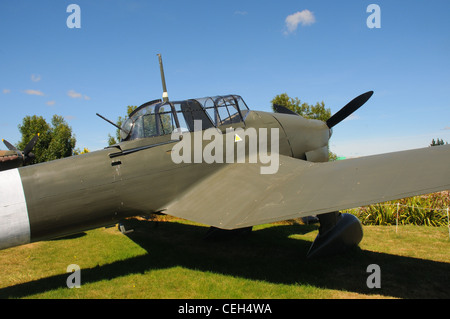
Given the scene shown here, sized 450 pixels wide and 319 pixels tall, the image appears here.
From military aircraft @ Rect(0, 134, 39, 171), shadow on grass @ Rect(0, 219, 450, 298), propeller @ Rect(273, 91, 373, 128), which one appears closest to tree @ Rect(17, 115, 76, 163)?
military aircraft @ Rect(0, 134, 39, 171)

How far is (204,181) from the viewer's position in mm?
5520

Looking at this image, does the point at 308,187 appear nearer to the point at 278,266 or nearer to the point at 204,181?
the point at 278,266

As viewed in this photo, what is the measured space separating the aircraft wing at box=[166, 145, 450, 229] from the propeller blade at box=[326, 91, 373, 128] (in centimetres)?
307

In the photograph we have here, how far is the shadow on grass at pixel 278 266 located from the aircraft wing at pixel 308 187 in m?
1.34

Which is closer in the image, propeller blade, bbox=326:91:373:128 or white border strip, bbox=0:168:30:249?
white border strip, bbox=0:168:30:249

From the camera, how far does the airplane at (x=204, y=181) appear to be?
396 centimetres

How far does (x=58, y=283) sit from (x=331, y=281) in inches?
180

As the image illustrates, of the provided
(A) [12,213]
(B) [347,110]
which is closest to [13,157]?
(A) [12,213]

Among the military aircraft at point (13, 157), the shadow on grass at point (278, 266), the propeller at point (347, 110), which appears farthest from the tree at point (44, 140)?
the propeller at point (347, 110)

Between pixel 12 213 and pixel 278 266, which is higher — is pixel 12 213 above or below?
above

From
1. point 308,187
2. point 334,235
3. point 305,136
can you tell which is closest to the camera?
point 308,187

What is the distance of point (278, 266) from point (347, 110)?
485 cm

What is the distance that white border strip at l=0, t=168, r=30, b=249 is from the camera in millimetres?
4199

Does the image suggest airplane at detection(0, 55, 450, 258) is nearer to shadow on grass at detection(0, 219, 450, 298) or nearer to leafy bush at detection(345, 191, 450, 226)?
shadow on grass at detection(0, 219, 450, 298)
